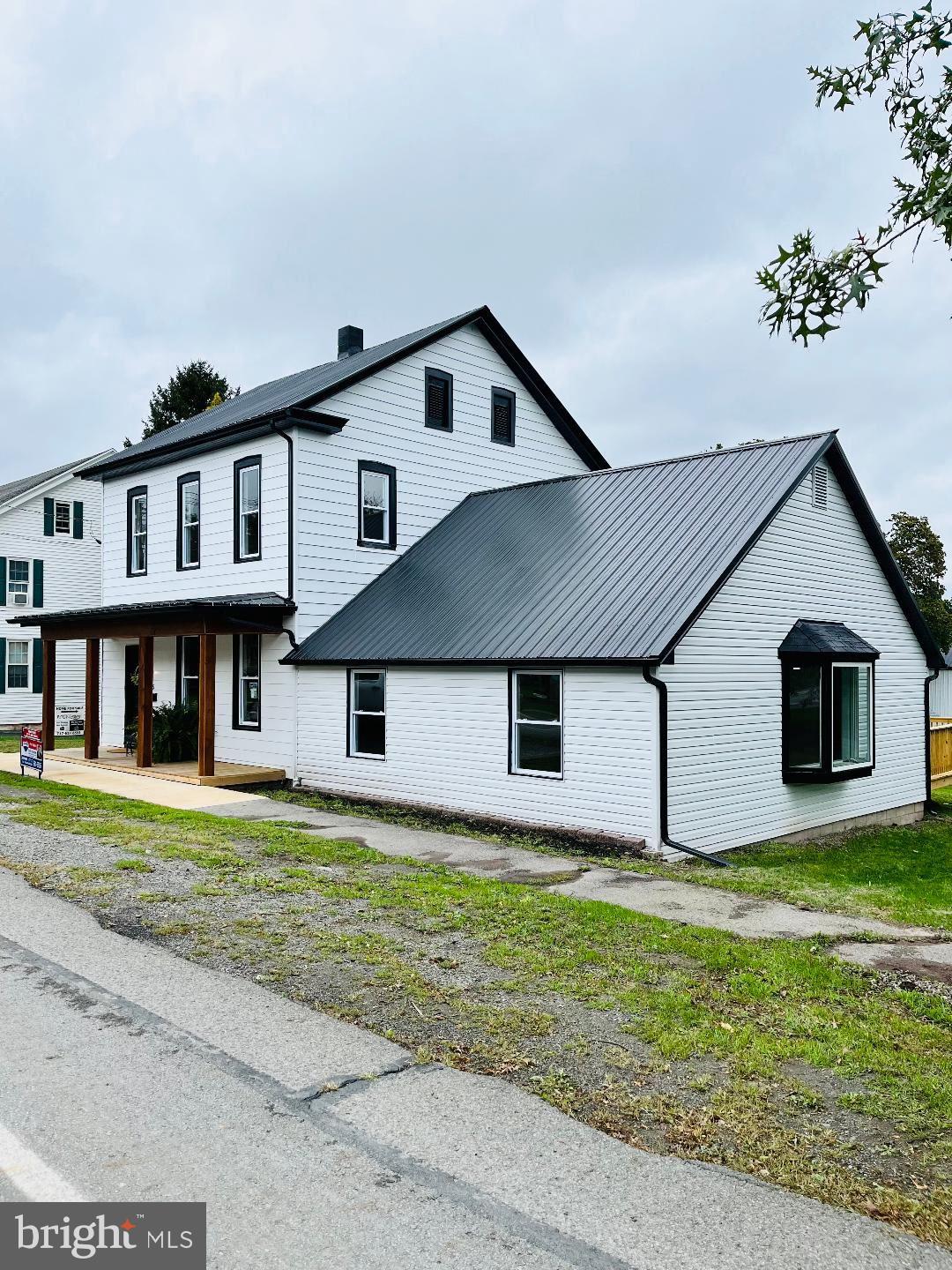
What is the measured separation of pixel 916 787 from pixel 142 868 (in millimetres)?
14510

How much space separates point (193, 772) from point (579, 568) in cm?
815

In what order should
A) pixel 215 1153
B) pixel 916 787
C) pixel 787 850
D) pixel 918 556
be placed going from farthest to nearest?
pixel 918 556, pixel 916 787, pixel 787 850, pixel 215 1153

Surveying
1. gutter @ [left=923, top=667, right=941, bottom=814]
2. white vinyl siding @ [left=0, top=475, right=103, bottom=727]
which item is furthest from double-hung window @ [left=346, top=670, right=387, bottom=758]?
white vinyl siding @ [left=0, top=475, right=103, bottom=727]

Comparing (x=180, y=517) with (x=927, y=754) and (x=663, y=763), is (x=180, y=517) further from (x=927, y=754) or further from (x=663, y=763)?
(x=927, y=754)

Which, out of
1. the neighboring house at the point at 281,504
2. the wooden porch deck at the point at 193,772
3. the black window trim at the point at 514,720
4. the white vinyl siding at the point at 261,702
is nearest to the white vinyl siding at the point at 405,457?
the neighboring house at the point at 281,504

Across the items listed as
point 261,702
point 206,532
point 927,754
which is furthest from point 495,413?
point 927,754

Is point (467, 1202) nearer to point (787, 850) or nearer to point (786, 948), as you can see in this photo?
point (786, 948)

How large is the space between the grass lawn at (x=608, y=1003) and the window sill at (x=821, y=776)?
6.53 meters

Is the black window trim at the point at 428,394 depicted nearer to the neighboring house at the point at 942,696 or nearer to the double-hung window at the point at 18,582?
the double-hung window at the point at 18,582

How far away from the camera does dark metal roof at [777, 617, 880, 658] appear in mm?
14961

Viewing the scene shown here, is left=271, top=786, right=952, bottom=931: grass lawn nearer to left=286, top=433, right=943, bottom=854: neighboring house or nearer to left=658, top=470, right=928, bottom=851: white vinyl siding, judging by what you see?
left=286, top=433, right=943, bottom=854: neighboring house

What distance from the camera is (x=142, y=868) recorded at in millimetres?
10008

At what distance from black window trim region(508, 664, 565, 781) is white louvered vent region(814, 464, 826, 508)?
5.49 m

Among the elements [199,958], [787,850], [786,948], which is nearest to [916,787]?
[787,850]
